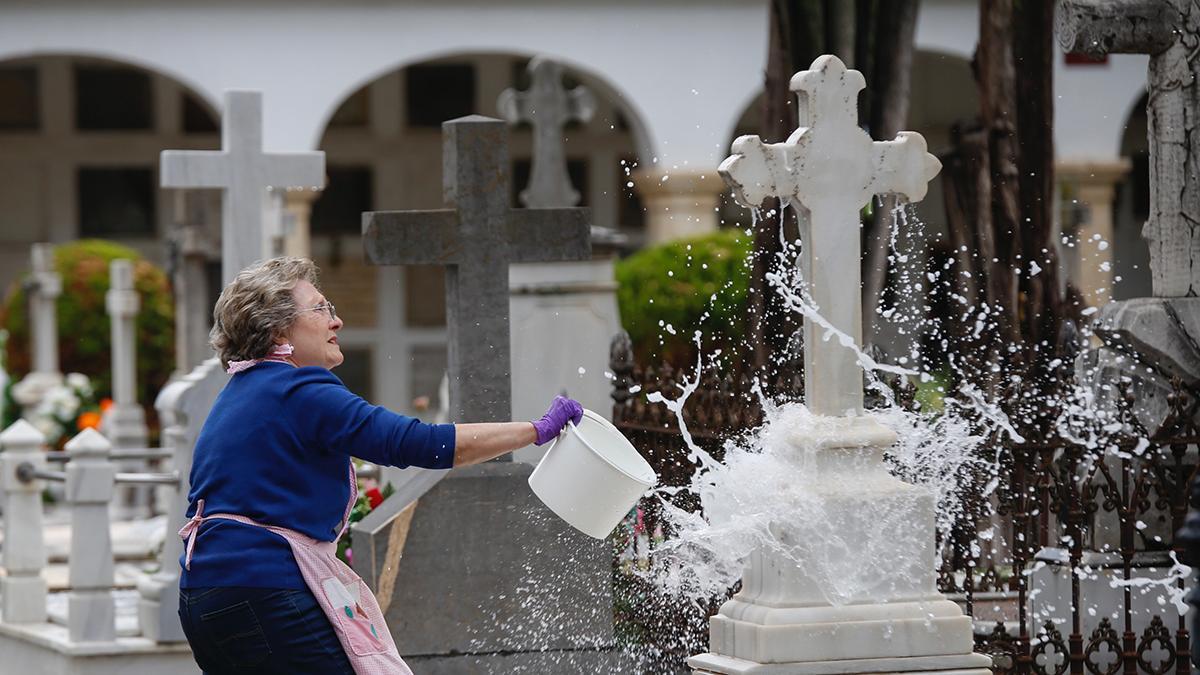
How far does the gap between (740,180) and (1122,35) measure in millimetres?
2152

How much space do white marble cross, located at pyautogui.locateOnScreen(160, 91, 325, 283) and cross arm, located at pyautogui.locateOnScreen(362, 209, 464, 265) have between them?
6.41 ft

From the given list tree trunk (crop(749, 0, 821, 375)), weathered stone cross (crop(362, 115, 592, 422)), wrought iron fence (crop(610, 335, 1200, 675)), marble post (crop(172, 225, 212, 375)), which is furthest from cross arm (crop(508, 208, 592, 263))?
marble post (crop(172, 225, 212, 375))

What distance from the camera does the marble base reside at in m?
4.47

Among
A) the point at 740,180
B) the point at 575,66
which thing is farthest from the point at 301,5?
the point at 740,180

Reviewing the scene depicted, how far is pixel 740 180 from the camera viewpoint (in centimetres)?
460

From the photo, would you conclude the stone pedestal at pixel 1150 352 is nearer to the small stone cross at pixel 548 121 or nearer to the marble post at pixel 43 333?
the small stone cross at pixel 548 121

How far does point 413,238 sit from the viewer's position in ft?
21.5

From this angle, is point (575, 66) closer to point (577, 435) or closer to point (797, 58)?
point (797, 58)

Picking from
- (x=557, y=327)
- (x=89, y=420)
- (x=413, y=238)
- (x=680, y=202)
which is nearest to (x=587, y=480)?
(x=413, y=238)

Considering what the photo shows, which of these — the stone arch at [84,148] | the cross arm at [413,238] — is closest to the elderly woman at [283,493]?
the cross arm at [413,238]

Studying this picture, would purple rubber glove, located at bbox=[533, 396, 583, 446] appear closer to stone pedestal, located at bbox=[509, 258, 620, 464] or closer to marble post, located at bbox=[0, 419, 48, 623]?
marble post, located at bbox=[0, 419, 48, 623]

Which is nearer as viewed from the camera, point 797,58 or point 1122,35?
point 1122,35

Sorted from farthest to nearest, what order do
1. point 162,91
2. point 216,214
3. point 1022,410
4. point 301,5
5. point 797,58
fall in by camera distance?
point 162,91 < point 301,5 < point 216,214 < point 797,58 < point 1022,410

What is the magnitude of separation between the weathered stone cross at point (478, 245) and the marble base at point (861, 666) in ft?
6.87
